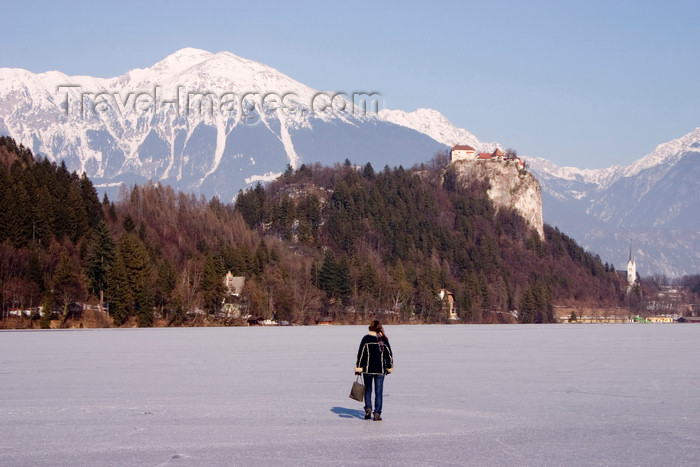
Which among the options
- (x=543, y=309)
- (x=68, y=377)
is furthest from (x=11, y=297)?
(x=543, y=309)

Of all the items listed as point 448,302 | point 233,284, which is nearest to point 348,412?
point 233,284

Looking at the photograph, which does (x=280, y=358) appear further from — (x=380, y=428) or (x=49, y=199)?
(x=49, y=199)

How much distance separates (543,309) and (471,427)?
599 feet

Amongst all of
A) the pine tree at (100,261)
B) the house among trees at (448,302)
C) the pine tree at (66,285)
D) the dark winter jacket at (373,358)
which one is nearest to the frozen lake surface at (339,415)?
the dark winter jacket at (373,358)

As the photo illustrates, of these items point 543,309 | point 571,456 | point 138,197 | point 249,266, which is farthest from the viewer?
point 543,309

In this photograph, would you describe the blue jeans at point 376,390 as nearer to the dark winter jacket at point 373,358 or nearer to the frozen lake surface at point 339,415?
the dark winter jacket at point 373,358

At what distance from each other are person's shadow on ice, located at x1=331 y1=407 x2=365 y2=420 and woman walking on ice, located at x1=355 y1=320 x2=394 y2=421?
0.66m

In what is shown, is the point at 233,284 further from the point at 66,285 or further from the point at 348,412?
the point at 348,412

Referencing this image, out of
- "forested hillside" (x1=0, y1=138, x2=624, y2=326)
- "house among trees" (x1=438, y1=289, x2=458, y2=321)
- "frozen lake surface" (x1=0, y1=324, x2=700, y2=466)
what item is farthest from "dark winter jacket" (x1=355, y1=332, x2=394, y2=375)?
"house among trees" (x1=438, y1=289, x2=458, y2=321)

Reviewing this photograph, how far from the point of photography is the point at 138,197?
549ft

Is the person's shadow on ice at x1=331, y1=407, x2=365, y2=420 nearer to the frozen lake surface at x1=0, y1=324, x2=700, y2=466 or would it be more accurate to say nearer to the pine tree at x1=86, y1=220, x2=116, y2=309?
the frozen lake surface at x1=0, y1=324, x2=700, y2=466

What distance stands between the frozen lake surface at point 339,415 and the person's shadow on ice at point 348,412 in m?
0.05

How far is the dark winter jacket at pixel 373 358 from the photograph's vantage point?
2019 cm

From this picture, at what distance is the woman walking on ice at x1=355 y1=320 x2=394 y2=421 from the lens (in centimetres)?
2020
